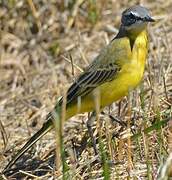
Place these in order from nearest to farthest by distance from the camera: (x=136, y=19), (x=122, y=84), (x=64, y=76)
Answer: (x=122, y=84) → (x=136, y=19) → (x=64, y=76)

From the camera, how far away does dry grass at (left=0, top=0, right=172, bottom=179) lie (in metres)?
5.69

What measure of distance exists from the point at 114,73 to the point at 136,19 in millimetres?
476

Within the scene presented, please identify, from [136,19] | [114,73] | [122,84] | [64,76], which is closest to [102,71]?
[114,73]

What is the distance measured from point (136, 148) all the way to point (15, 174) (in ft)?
3.68

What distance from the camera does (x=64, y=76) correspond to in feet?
25.5

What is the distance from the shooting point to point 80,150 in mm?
5941

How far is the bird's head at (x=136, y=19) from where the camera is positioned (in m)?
5.78

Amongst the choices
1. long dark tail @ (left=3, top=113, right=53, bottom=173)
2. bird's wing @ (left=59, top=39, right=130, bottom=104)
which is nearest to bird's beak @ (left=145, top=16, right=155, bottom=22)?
bird's wing @ (left=59, top=39, right=130, bottom=104)

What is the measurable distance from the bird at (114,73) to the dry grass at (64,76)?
7.1 inches

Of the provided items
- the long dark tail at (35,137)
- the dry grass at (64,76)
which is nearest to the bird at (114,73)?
the long dark tail at (35,137)

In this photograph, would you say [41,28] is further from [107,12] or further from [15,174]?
[15,174]

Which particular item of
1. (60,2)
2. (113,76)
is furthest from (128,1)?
(113,76)

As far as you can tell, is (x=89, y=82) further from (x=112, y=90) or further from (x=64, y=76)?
(x=64, y=76)

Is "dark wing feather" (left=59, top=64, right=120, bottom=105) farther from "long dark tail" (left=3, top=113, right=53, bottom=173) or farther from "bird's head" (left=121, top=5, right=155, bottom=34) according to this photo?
"bird's head" (left=121, top=5, right=155, bottom=34)
